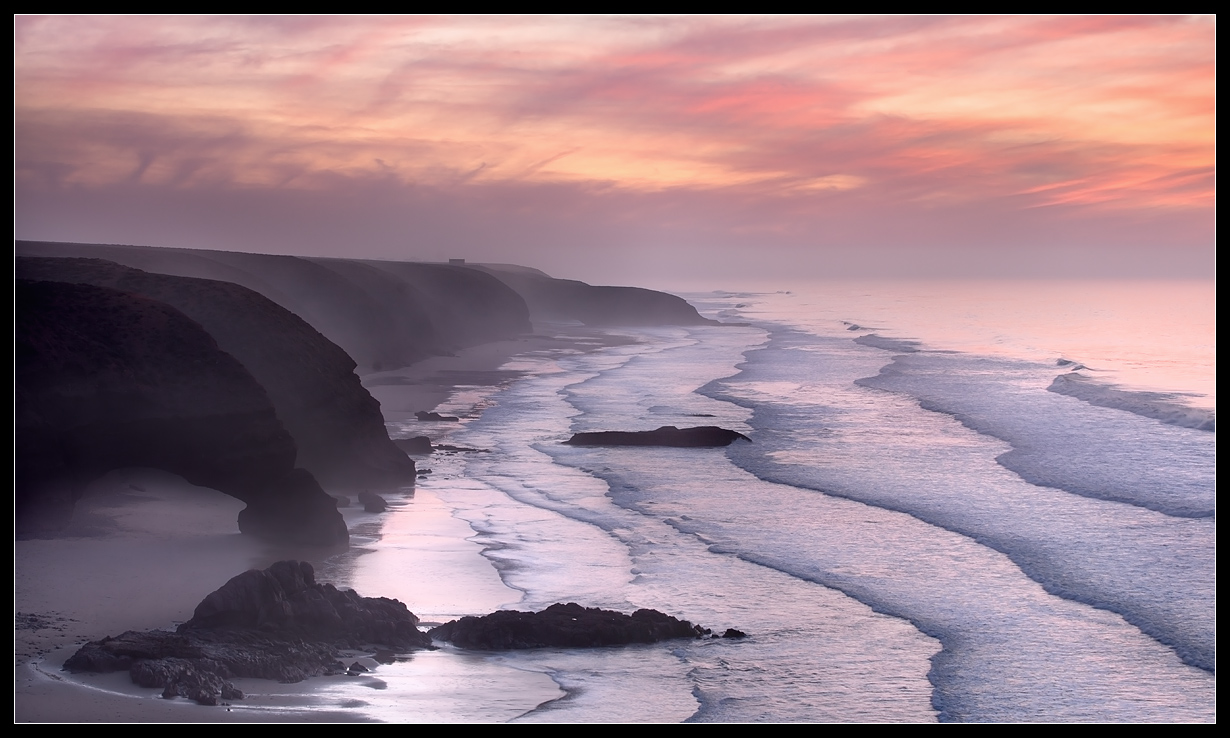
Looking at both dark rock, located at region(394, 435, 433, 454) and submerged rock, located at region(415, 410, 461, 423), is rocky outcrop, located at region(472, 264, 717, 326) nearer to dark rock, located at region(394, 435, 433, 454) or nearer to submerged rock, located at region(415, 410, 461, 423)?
submerged rock, located at region(415, 410, 461, 423)

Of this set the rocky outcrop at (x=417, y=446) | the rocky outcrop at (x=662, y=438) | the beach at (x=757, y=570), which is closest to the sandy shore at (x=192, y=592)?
the beach at (x=757, y=570)

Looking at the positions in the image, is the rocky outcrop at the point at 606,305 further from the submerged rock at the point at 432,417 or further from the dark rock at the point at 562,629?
the dark rock at the point at 562,629

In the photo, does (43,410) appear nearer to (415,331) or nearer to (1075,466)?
(1075,466)

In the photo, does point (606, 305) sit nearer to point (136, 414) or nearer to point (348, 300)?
point (348, 300)

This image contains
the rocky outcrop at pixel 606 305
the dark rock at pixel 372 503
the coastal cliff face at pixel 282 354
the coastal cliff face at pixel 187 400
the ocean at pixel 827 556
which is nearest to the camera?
the ocean at pixel 827 556

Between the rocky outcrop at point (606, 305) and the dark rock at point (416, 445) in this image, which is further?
the rocky outcrop at point (606, 305)

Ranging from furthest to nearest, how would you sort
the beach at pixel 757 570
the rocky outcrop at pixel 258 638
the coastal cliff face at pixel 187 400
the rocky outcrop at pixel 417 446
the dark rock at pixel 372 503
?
1. the rocky outcrop at pixel 417 446
2. the dark rock at pixel 372 503
3. the coastal cliff face at pixel 187 400
4. the beach at pixel 757 570
5. the rocky outcrop at pixel 258 638
